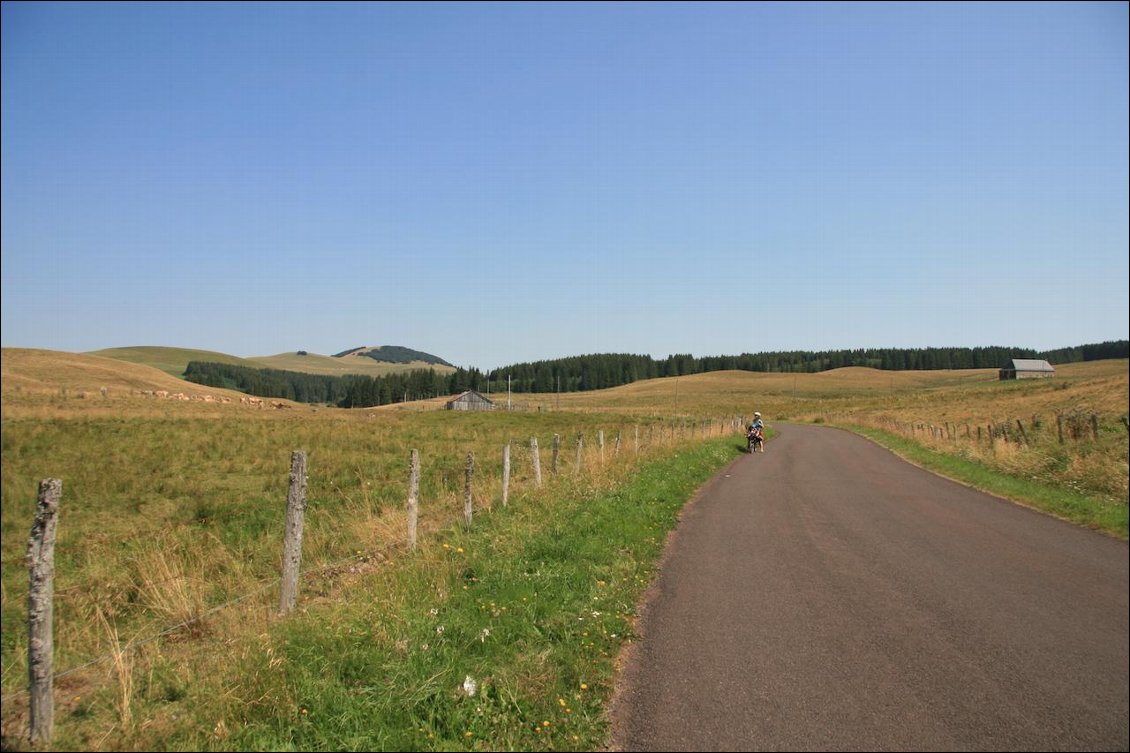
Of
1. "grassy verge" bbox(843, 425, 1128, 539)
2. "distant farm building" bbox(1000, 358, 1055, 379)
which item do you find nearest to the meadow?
"grassy verge" bbox(843, 425, 1128, 539)

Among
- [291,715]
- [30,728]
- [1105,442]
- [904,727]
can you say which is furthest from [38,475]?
[1105,442]

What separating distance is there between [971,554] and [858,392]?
113 m

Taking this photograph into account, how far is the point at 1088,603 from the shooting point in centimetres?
665

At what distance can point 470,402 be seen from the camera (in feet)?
309

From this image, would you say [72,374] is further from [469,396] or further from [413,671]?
[469,396]

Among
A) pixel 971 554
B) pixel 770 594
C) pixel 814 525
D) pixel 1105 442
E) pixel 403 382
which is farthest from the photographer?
pixel 403 382

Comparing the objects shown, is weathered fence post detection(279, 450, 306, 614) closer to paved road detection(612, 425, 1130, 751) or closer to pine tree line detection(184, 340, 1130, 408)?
paved road detection(612, 425, 1130, 751)

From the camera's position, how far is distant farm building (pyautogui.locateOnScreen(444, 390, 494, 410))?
3610 inches

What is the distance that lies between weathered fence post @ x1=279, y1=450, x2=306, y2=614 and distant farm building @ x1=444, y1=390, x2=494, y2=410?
8488 centimetres

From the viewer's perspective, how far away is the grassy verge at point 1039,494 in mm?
10617

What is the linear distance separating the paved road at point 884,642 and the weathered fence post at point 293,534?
3.29m

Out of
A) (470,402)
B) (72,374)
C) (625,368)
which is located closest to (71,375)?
(72,374)

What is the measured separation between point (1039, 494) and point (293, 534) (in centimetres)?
1438

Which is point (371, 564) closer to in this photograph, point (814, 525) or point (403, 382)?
point (814, 525)
